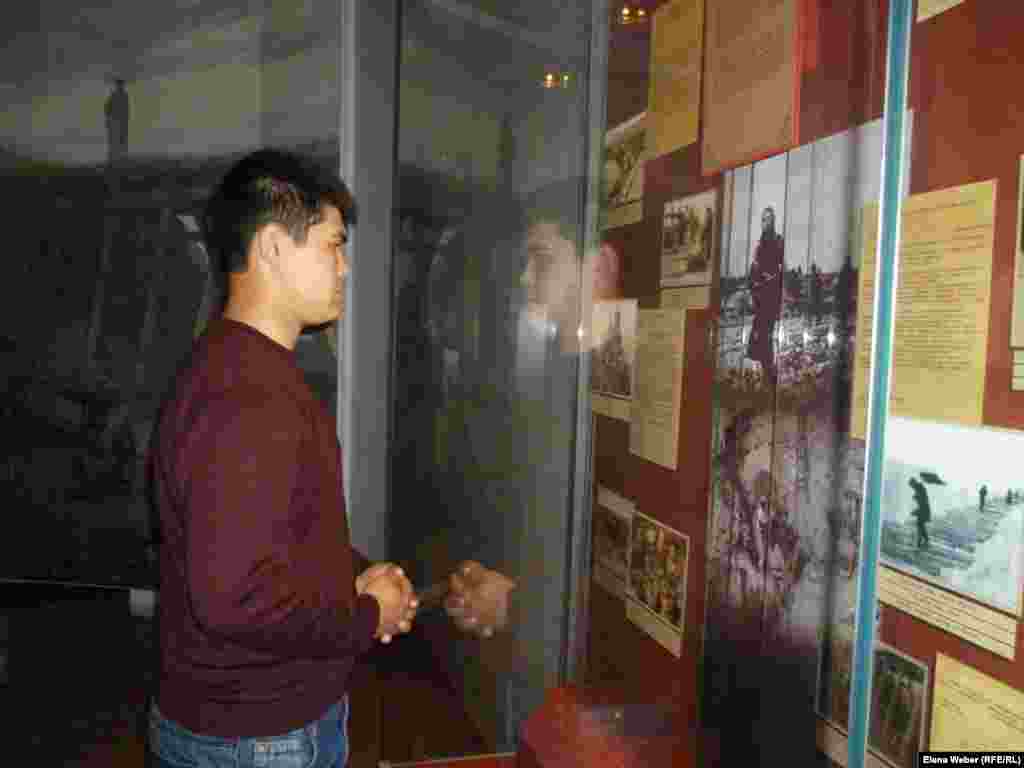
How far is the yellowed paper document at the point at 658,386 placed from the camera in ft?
4.09

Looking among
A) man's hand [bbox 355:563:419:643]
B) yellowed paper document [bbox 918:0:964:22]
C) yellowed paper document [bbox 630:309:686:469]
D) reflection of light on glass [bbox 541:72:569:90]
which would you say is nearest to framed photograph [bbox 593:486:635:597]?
yellowed paper document [bbox 630:309:686:469]

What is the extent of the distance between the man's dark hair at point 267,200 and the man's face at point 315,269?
0.5 inches

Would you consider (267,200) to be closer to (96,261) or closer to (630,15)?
(630,15)

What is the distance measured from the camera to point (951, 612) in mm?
815

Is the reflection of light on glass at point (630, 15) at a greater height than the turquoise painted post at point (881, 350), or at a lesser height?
greater

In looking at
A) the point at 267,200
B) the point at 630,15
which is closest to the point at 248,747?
the point at 267,200

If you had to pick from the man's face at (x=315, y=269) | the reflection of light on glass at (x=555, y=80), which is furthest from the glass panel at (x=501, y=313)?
the man's face at (x=315, y=269)

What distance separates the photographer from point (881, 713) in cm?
89

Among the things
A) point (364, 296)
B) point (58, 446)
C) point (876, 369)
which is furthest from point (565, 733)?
point (58, 446)

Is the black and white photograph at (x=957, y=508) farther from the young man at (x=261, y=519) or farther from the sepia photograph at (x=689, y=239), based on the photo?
the young man at (x=261, y=519)

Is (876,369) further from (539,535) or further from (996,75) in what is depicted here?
(539,535)

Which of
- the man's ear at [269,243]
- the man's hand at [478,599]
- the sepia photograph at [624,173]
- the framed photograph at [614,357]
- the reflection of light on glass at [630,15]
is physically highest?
the reflection of light on glass at [630,15]

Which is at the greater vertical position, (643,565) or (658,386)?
(658,386)

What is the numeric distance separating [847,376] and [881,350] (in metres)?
0.17
